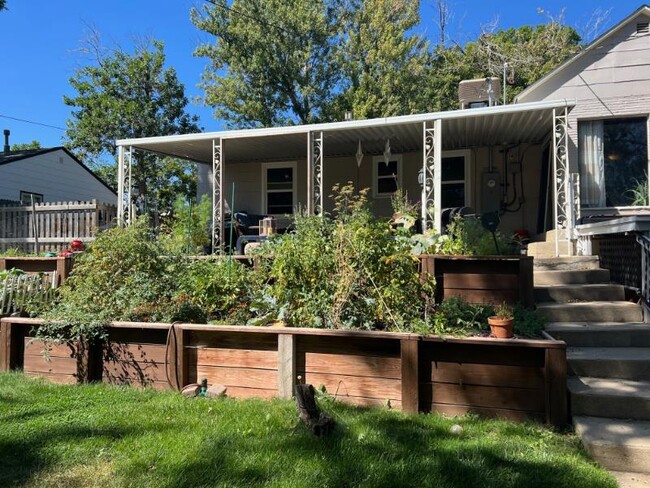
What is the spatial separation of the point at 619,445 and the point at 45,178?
1918 cm

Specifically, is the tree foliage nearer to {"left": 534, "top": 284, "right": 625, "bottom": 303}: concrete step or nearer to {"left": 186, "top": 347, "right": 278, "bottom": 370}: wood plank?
{"left": 534, "top": 284, "right": 625, "bottom": 303}: concrete step

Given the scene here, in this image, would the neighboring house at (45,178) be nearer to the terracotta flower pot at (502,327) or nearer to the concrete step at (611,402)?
the terracotta flower pot at (502,327)

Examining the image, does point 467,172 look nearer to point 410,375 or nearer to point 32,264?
point 410,375

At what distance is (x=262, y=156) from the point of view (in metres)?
10.8

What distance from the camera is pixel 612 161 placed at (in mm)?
7469

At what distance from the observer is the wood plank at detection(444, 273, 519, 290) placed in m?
4.38

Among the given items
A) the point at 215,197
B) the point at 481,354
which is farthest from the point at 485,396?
the point at 215,197

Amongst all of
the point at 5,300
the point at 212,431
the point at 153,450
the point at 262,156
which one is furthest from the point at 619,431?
the point at 262,156

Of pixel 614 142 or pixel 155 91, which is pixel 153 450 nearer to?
pixel 614 142

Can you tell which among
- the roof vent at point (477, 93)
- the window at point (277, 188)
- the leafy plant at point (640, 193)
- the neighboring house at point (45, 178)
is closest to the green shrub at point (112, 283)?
the window at point (277, 188)

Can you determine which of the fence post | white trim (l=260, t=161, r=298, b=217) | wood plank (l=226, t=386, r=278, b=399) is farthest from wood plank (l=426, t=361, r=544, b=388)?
white trim (l=260, t=161, r=298, b=217)

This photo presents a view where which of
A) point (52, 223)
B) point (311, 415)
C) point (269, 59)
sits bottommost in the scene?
point (311, 415)

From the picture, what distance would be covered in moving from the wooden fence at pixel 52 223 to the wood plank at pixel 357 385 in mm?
6914

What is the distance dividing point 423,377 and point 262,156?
27.0 feet
